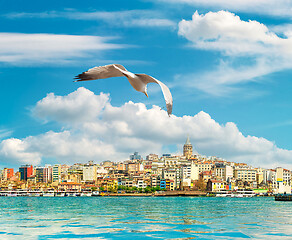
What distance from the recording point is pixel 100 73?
15.4 ft

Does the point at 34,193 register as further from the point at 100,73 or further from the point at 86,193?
the point at 100,73

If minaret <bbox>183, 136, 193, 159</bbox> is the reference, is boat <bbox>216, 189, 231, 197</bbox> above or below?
below

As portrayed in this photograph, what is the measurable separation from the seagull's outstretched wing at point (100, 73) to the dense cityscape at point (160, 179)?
215 feet

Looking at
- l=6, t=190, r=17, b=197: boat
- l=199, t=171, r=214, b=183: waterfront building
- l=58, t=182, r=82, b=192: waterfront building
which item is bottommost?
l=6, t=190, r=17, b=197: boat

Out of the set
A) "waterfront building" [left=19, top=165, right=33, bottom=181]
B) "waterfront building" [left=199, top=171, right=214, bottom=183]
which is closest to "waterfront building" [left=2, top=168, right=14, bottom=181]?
"waterfront building" [left=19, top=165, right=33, bottom=181]

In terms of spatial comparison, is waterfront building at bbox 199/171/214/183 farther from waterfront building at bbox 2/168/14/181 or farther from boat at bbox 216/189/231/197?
waterfront building at bbox 2/168/14/181

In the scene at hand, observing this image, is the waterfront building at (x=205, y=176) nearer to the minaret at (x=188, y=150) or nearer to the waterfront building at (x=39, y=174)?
the minaret at (x=188, y=150)

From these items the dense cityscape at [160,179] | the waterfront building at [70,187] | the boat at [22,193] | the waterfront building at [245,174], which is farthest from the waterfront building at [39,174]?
the waterfront building at [245,174]

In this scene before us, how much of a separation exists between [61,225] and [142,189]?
55527 mm

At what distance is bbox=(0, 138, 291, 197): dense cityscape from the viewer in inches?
2906

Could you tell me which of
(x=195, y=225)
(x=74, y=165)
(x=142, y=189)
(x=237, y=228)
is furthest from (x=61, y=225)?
(x=74, y=165)

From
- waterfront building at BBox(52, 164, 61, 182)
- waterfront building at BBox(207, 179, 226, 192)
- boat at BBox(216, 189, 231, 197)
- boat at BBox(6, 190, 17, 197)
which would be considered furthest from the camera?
waterfront building at BBox(52, 164, 61, 182)

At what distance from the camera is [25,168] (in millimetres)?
99188

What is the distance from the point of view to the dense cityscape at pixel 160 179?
242 ft
